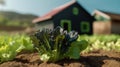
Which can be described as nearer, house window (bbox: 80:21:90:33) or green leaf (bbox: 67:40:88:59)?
green leaf (bbox: 67:40:88:59)

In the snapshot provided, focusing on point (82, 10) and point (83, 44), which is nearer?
point (83, 44)

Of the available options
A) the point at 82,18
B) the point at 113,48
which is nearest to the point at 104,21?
the point at 82,18

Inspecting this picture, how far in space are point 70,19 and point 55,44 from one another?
2203 cm

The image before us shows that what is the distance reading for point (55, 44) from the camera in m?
4.04

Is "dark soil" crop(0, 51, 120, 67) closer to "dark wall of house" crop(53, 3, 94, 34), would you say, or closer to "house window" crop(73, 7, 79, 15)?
"dark wall of house" crop(53, 3, 94, 34)

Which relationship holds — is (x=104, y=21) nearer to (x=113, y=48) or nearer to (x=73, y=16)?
(x=73, y=16)

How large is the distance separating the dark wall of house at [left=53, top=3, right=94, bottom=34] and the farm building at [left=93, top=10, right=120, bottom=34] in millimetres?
1336

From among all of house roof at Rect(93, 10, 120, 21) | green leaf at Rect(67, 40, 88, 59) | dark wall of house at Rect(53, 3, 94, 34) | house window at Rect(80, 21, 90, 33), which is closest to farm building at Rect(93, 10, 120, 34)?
house roof at Rect(93, 10, 120, 21)

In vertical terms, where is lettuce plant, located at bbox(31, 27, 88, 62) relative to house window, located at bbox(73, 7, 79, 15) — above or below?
below

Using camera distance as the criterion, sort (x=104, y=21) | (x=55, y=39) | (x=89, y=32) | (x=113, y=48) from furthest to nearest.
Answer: (x=89, y=32), (x=104, y=21), (x=113, y=48), (x=55, y=39)

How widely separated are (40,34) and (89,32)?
78.7 feet

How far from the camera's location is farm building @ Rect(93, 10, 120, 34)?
2495cm

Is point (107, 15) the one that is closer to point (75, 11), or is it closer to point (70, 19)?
point (75, 11)

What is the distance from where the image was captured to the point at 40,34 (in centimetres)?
409
